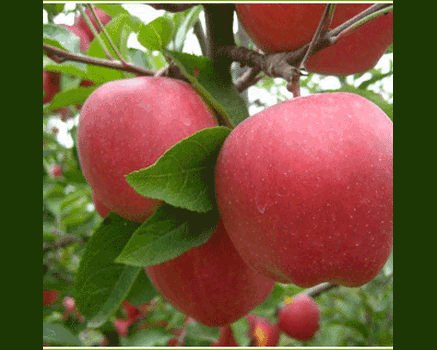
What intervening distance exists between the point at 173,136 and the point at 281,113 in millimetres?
143

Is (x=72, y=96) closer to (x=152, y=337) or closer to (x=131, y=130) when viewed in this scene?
(x=131, y=130)

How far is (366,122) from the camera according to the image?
0.48 m

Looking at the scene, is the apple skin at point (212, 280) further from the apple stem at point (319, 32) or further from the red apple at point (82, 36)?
the red apple at point (82, 36)

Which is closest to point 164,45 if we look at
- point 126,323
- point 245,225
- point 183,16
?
point 183,16

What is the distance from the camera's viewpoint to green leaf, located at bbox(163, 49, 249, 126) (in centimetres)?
61

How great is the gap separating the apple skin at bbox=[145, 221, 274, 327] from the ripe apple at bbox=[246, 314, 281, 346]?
92cm

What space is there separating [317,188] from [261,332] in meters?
1.27

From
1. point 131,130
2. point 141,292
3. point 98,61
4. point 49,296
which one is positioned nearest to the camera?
point 131,130

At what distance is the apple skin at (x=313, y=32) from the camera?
22.2 inches

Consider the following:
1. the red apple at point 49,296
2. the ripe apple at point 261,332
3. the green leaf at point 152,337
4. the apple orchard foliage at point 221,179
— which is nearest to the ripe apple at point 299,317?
the ripe apple at point 261,332

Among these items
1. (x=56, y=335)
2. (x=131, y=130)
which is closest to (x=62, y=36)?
(x=131, y=130)

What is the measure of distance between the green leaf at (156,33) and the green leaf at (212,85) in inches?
0.7

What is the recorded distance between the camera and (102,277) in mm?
713
